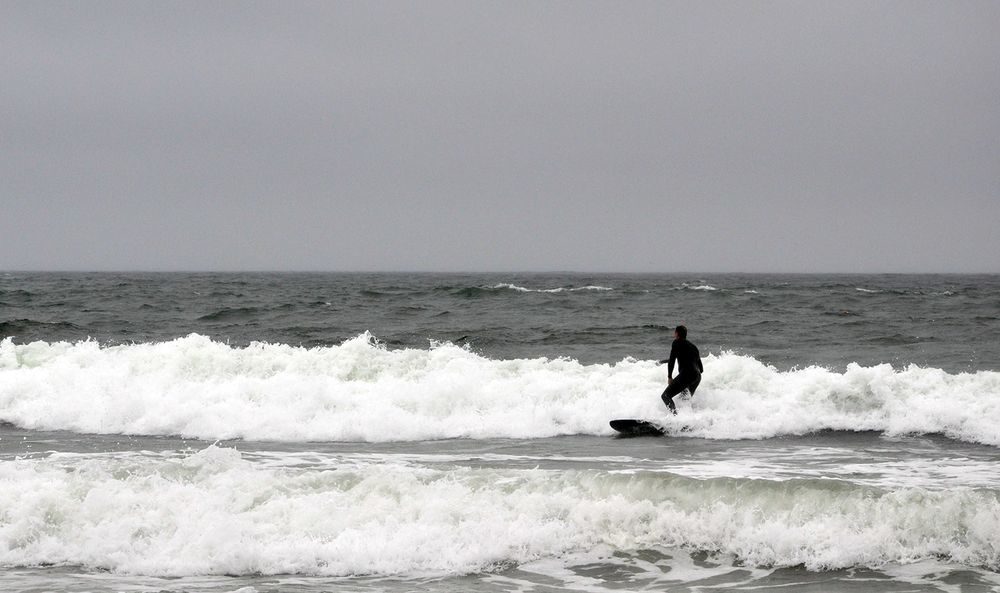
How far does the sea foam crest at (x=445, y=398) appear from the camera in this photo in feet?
49.0

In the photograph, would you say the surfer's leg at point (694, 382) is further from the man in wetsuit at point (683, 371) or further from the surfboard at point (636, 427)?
the surfboard at point (636, 427)

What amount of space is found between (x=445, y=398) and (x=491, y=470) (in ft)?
17.9

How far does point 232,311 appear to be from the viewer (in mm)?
36344

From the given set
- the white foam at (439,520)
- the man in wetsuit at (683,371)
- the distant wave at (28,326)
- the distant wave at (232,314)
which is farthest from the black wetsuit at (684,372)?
the distant wave at (28,326)

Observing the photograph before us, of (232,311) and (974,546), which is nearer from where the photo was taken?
(974,546)

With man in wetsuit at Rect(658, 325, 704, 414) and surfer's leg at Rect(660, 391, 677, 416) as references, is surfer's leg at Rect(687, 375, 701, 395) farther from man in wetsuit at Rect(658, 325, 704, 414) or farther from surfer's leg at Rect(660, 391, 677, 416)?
surfer's leg at Rect(660, 391, 677, 416)

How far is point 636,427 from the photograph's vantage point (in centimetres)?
1460

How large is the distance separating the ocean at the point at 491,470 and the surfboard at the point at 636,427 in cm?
25

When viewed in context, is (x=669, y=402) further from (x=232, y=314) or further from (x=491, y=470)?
(x=232, y=314)

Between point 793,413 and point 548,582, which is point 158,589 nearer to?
point 548,582

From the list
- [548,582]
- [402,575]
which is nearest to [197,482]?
[402,575]

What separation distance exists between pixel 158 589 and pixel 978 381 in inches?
547

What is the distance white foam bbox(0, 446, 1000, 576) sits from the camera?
890 cm

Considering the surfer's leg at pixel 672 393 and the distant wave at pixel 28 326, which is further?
the distant wave at pixel 28 326
